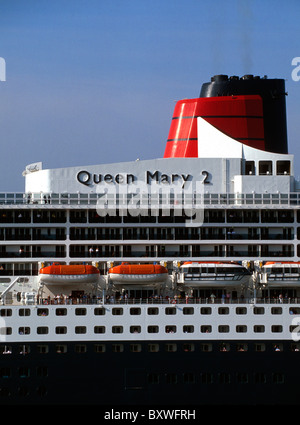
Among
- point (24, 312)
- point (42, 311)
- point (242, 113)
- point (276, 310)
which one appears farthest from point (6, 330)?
point (242, 113)

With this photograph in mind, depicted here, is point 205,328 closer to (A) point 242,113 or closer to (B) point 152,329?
(B) point 152,329

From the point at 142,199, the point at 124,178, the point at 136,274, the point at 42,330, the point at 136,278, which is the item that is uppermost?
the point at 124,178

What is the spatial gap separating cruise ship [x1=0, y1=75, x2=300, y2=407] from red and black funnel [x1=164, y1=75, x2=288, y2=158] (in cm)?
6

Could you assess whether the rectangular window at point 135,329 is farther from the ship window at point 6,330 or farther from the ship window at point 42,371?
the ship window at point 6,330

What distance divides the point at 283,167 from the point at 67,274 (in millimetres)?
12003

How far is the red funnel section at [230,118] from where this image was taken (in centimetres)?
4409

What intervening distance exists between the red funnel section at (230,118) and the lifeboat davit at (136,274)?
8099 millimetres

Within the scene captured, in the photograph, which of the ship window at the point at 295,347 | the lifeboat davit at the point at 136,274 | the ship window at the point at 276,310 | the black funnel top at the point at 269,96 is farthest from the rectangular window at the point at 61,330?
the black funnel top at the point at 269,96

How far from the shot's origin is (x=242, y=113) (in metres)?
44.2

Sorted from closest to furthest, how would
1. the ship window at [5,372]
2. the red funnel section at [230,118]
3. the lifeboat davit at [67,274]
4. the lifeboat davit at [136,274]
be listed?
the ship window at [5,372] → the lifeboat davit at [67,274] → the lifeboat davit at [136,274] → the red funnel section at [230,118]

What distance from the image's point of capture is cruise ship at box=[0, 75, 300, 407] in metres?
36.8

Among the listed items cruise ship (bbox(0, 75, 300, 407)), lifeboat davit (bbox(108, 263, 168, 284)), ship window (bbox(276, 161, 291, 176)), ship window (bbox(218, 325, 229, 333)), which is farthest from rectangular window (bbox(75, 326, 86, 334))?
ship window (bbox(276, 161, 291, 176))

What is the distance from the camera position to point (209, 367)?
36.9m

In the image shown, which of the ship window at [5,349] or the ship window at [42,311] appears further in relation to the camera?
the ship window at [42,311]
